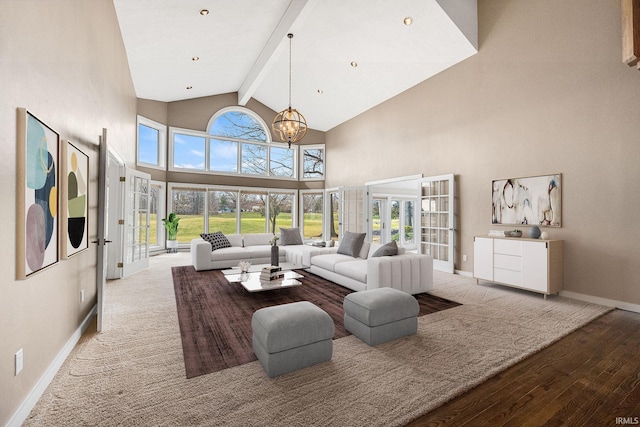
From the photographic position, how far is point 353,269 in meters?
4.33

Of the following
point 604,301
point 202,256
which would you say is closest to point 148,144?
point 202,256

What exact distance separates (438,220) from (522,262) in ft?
6.48

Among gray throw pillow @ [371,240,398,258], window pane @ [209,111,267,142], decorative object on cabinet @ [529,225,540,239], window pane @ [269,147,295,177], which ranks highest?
window pane @ [209,111,267,142]

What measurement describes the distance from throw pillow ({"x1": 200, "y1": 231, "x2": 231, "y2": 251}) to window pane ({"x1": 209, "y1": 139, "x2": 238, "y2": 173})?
3222 mm

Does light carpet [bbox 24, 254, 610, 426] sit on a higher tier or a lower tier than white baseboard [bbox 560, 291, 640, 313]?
lower

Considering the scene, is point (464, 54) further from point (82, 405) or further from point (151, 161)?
point (151, 161)

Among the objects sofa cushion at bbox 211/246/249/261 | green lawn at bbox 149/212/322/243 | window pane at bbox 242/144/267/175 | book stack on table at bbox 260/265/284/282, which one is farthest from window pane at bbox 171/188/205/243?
book stack on table at bbox 260/265/284/282

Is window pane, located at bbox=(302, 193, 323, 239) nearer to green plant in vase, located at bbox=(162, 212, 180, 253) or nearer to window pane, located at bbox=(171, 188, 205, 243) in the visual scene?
window pane, located at bbox=(171, 188, 205, 243)

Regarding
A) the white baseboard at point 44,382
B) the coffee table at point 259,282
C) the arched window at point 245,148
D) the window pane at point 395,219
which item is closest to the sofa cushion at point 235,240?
the coffee table at point 259,282

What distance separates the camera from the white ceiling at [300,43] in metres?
4.62

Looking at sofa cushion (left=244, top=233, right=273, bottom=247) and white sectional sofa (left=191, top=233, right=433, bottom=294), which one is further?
sofa cushion (left=244, top=233, right=273, bottom=247)

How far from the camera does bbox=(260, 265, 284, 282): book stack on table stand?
4102 mm

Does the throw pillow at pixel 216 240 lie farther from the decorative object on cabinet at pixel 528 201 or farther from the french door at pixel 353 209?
the decorative object on cabinet at pixel 528 201

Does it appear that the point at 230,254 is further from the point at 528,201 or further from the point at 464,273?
the point at 528,201
